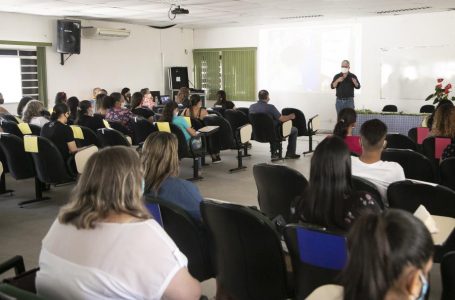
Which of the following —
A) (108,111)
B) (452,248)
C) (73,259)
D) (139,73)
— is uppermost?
(139,73)

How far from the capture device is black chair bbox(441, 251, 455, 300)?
172 cm

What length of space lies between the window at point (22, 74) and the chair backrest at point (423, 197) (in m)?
9.12

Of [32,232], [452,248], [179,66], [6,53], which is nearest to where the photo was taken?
[452,248]

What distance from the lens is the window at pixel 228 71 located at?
13330 mm

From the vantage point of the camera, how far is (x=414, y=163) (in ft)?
13.3

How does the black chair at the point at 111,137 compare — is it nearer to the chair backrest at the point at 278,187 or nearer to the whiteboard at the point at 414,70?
the chair backrest at the point at 278,187

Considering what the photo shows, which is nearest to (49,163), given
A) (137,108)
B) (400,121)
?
(137,108)

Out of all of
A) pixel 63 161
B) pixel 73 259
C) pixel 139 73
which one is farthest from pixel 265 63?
pixel 73 259

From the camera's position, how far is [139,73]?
12586mm

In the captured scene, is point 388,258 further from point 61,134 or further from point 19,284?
point 61,134

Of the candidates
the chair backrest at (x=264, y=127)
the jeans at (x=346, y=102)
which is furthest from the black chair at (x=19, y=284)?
the jeans at (x=346, y=102)

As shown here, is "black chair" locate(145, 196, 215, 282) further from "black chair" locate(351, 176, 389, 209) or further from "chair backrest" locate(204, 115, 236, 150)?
"chair backrest" locate(204, 115, 236, 150)

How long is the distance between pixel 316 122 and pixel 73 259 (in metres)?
8.05

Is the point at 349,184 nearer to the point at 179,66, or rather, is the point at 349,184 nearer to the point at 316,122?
the point at 316,122
